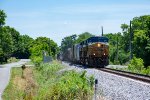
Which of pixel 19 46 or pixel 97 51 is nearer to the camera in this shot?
pixel 97 51

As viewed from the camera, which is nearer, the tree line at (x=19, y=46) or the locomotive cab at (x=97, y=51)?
the locomotive cab at (x=97, y=51)

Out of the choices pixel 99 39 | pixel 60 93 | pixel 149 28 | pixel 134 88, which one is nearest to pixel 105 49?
pixel 99 39

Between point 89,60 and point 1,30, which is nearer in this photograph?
point 89,60

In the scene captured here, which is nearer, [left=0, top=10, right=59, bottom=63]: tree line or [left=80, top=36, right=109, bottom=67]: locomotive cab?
[left=80, top=36, right=109, bottom=67]: locomotive cab

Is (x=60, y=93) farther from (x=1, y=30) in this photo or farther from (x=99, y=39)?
(x=1, y=30)

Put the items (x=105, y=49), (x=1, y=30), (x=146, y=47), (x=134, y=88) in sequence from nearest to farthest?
(x=134, y=88), (x=105, y=49), (x=146, y=47), (x=1, y=30)

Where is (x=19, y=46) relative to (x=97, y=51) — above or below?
above

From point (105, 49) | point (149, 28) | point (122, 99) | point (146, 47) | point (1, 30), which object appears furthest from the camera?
point (1, 30)

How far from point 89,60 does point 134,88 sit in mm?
27552

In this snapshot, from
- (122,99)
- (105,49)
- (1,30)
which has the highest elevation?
(1,30)

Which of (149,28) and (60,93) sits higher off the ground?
(149,28)

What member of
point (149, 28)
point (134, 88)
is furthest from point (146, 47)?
Answer: point (134, 88)

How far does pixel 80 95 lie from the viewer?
56.2 feet

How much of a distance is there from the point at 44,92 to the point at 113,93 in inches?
123
